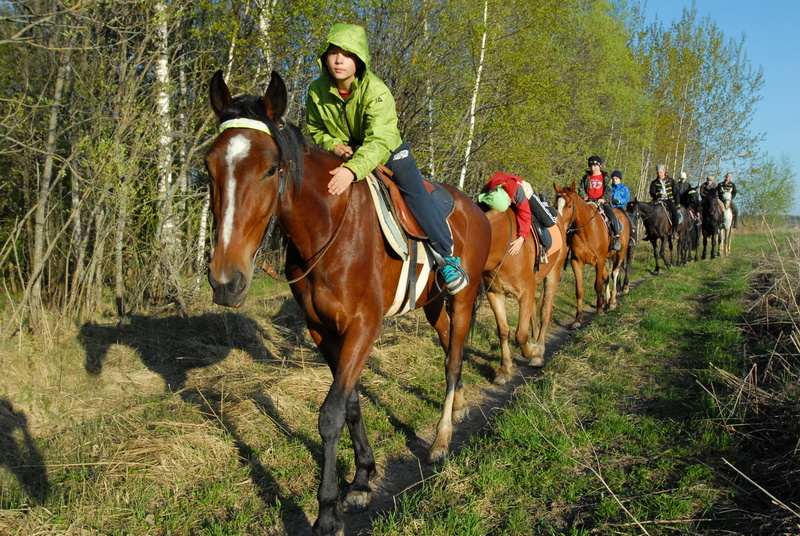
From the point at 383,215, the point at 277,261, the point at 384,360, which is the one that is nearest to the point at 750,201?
the point at 277,261

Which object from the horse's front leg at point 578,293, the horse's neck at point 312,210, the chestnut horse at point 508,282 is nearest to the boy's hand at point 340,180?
the horse's neck at point 312,210

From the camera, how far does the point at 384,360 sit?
6457 mm

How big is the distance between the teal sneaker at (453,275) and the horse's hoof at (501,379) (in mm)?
2225

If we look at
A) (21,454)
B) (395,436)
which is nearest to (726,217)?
(395,436)

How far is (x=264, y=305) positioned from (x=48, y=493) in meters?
5.10

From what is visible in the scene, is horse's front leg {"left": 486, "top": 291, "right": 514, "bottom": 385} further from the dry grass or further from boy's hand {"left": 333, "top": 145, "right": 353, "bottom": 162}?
boy's hand {"left": 333, "top": 145, "right": 353, "bottom": 162}

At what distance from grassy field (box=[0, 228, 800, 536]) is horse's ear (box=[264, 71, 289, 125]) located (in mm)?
2336

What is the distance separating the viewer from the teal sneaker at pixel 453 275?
13.8 ft

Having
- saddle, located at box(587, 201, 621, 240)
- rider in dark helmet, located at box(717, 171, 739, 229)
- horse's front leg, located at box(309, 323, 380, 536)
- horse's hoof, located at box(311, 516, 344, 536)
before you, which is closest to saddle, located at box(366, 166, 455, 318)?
horse's front leg, located at box(309, 323, 380, 536)

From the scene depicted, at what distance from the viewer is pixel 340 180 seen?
3049mm

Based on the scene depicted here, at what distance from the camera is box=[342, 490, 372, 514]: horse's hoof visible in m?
3.50

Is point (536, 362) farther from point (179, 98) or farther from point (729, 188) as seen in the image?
point (729, 188)

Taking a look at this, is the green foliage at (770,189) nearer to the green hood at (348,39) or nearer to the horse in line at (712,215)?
the horse in line at (712,215)

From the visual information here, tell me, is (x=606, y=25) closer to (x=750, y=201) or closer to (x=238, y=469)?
(x=750, y=201)
